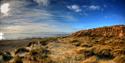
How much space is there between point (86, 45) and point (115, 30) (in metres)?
2.62

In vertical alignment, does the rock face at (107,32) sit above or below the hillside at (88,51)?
above

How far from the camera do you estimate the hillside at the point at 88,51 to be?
43.7ft

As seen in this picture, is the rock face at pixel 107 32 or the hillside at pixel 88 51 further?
the rock face at pixel 107 32

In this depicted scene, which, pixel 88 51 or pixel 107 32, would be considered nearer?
pixel 88 51

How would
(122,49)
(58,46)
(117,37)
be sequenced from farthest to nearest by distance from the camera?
(58,46) → (117,37) → (122,49)

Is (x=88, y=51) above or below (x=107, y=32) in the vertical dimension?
below

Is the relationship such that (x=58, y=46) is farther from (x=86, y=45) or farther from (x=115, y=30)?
(x=115, y=30)

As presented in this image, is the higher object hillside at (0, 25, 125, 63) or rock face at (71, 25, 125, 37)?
rock face at (71, 25, 125, 37)

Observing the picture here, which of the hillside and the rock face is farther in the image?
the rock face

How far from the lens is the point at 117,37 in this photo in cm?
1609

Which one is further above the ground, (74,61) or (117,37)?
(117,37)

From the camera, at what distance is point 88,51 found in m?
14.5

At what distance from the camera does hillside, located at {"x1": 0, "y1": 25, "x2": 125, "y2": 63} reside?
43.7 feet

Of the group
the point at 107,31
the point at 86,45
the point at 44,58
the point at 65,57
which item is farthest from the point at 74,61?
the point at 107,31
